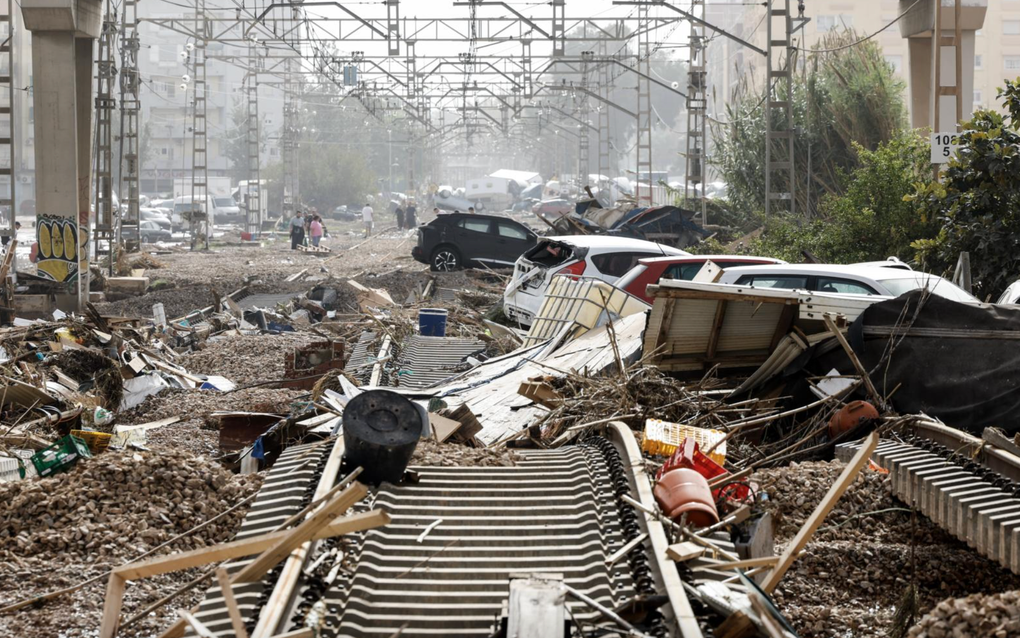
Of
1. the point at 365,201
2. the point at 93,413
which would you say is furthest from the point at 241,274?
the point at 365,201

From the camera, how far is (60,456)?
8.75 metres

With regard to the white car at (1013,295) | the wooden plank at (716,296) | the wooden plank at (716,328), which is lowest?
the wooden plank at (716,328)

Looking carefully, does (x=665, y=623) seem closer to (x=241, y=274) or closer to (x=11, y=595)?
(x=11, y=595)

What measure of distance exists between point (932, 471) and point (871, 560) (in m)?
0.85

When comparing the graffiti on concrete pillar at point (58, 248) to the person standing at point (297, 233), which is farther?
the person standing at point (297, 233)

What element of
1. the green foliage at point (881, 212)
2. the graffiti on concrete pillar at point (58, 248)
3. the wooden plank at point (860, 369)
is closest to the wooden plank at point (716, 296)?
the wooden plank at point (860, 369)

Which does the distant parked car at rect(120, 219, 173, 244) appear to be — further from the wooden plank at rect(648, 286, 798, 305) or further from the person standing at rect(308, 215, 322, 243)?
the wooden plank at rect(648, 286, 798, 305)

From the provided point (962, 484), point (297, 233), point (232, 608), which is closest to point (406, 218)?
point (297, 233)

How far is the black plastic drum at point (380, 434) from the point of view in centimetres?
663

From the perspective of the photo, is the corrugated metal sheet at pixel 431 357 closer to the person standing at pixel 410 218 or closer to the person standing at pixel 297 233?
the person standing at pixel 297 233

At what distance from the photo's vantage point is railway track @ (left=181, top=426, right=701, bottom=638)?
201 inches

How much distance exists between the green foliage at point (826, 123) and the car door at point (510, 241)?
7070 mm

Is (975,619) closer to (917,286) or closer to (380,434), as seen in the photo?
(380,434)

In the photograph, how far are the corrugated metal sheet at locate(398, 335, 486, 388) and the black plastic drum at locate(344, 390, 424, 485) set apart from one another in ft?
21.5
